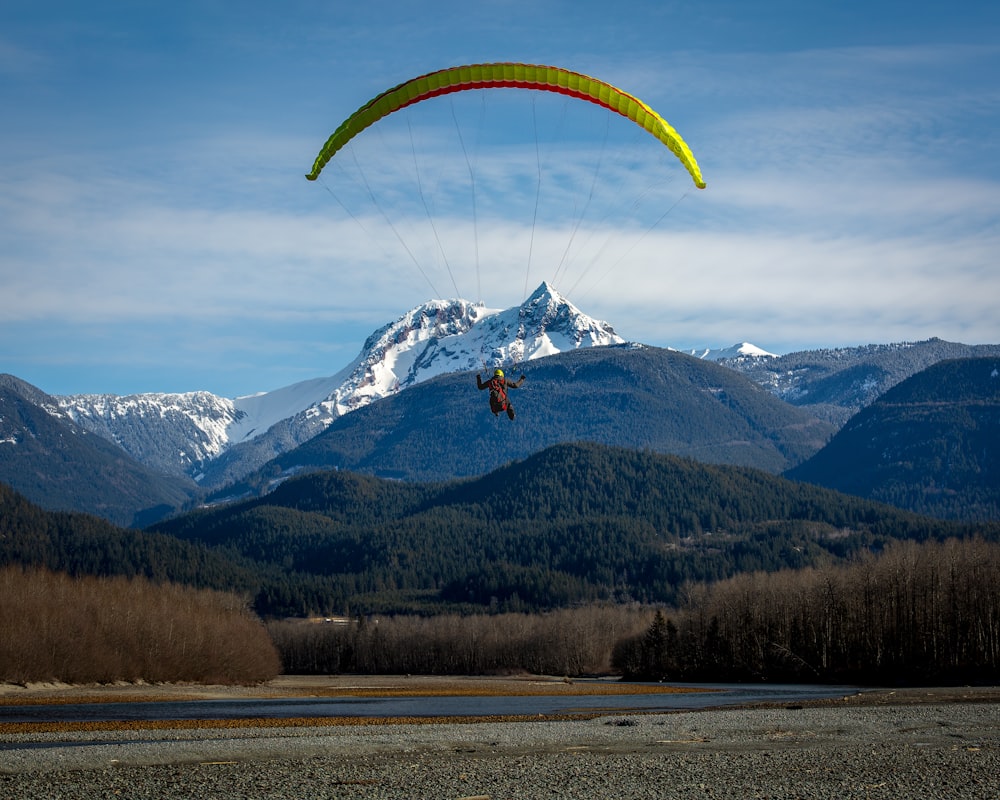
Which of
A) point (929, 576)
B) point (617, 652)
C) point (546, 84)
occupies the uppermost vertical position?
point (546, 84)

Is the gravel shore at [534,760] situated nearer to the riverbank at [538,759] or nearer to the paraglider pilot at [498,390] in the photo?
the riverbank at [538,759]

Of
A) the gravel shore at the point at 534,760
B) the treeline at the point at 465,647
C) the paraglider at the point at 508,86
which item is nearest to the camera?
the gravel shore at the point at 534,760

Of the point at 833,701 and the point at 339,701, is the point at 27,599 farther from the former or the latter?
the point at 833,701

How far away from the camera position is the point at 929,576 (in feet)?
335

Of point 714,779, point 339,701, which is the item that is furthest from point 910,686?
point 714,779

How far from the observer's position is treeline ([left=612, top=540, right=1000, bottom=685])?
307 ft

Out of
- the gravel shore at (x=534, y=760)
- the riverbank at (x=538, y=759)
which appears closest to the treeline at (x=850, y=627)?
the gravel shore at (x=534, y=760)

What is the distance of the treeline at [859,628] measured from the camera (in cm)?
9356

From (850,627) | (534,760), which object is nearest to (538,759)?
(534,760)

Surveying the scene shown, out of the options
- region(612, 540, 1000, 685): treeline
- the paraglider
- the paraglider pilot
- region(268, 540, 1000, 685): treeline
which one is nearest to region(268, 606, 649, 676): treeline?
region(268, 540, 1000, 685): treeline

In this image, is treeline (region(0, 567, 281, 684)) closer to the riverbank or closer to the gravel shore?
the gravel shore

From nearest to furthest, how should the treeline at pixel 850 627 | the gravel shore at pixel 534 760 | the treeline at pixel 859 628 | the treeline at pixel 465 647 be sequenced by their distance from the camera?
the gravel shore at pixel 534 760, the treeline at pixel 859 628, the treeline at pixel 850 627, the treeline at pixel 465 647

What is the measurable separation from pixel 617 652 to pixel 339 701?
8624cm

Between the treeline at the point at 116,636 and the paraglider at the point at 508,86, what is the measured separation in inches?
2185
